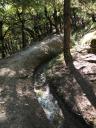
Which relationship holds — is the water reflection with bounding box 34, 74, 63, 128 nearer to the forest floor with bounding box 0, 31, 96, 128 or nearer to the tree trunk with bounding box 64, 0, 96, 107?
the forest floor with bounding box 0, 31, 96, 128

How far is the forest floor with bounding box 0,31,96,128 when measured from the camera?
10789mm

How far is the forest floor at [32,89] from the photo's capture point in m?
10.8

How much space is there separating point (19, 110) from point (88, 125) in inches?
114

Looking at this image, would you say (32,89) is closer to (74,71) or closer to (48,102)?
(48,102)

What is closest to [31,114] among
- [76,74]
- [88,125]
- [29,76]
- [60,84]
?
[88,125]

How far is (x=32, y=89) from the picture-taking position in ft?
47.7

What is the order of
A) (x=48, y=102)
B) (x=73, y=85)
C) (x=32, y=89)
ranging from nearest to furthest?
(x=48, y=102)
(x=73, y=85)
(x=32, y=89)

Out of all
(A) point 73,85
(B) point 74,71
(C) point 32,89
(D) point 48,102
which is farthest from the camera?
(B) point 74,71

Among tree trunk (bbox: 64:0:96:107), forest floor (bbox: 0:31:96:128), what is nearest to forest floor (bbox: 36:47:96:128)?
forest floor (bbox: 0:31:96:128)

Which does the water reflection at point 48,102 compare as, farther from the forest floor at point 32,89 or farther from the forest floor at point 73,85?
the forest floor at point 32,89

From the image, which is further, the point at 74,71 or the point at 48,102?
the point at 74,71

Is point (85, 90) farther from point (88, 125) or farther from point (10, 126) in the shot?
point (10, 126)

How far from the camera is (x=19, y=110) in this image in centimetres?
1164

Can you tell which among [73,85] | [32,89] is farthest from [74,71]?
[32,89]
